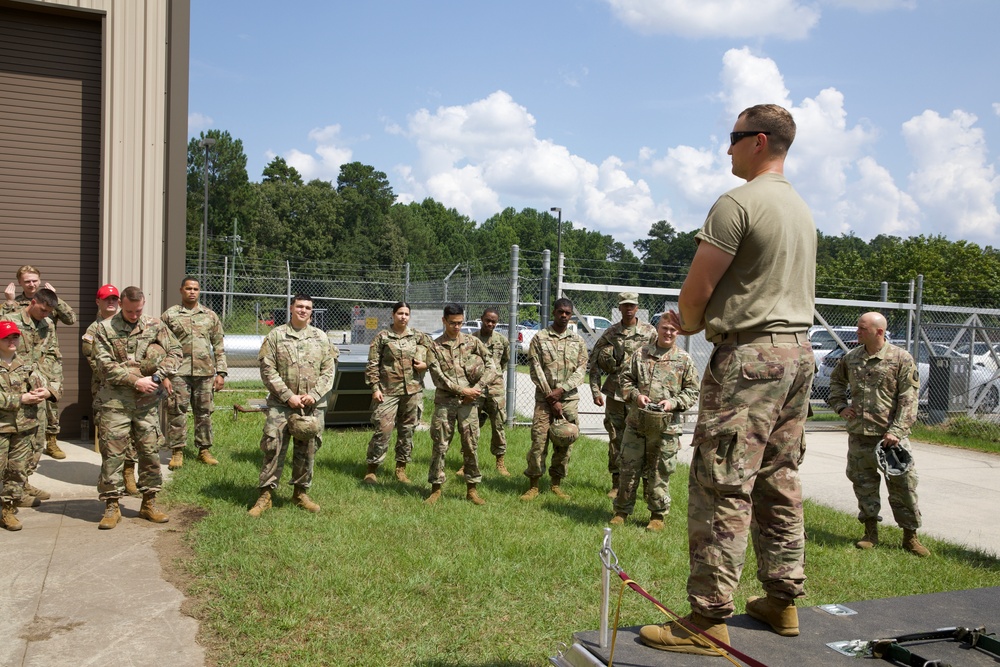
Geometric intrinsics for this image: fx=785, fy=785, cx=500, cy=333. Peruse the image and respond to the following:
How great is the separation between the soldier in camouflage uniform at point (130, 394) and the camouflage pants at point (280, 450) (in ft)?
3.00

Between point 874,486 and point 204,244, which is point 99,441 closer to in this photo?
point 874,486

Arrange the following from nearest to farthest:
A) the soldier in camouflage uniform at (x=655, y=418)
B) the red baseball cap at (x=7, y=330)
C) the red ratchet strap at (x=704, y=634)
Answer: the red ratchet strap at (x=704, y=634)
the red baseball cap at (x=7, y=330)
the soldier in camouflage uniform at (x=655, y=418)

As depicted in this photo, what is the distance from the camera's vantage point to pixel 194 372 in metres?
9.02

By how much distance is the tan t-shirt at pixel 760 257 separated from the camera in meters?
3.09

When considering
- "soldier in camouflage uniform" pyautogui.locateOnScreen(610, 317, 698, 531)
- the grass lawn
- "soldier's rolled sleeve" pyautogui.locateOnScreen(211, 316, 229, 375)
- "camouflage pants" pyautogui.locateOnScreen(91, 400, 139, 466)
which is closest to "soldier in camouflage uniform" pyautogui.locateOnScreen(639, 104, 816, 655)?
the grass lawn

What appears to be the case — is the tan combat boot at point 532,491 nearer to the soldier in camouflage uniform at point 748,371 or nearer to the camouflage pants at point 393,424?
the camouflage pants at point 393,424

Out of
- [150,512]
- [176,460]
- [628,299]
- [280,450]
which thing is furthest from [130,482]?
[628,299]

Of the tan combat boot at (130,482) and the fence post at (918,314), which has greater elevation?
the fence post at (918,314)

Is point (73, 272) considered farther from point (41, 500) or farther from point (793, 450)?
point (793, 450)

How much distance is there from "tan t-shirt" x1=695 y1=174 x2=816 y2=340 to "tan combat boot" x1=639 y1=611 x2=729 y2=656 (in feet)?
3.85

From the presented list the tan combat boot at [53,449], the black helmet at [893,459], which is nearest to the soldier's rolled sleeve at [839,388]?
the black helmet at [893,459]

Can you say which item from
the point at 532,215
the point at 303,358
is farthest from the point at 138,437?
the point at 532,215

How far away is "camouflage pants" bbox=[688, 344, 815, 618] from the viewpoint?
307 cm

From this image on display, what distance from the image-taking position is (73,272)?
982cm
